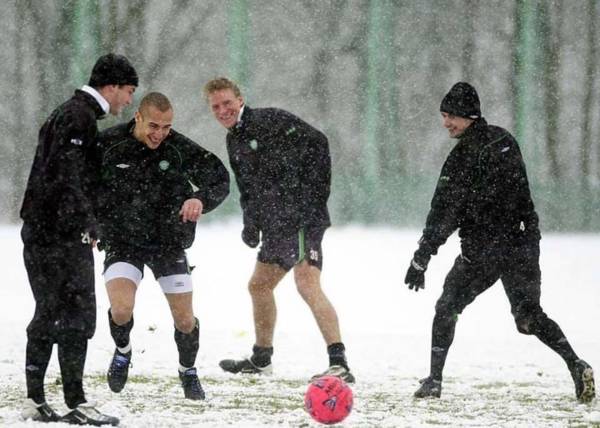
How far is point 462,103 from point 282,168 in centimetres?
167

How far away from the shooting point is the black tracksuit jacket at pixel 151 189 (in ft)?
25.5

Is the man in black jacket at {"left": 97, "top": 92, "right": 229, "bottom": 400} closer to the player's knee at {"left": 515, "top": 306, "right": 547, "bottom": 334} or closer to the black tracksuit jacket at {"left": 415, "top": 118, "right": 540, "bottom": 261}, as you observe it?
the black tracksuit jacket at {"left": 415, "top": 118, "right": 540, "bottom": 261}

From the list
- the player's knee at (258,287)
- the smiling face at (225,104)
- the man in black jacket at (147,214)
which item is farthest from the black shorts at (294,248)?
the man in black jacket at (147,214)

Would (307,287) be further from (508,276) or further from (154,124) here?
(154,124)

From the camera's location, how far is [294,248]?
9.18 m

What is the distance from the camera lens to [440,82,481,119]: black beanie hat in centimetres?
808

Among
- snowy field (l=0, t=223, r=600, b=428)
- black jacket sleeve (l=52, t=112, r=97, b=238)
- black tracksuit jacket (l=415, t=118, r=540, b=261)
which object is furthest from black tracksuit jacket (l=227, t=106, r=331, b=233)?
black jacket sleeve (l=52, t=112, r=97, b=238)

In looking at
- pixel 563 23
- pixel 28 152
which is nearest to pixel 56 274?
pixel 28 152

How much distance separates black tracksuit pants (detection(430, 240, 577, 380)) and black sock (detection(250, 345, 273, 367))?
5.79 feet

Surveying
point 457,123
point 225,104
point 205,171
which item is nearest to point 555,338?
point 457,123

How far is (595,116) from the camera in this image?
1727 centimetres

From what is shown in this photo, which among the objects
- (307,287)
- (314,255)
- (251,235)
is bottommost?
(307,287)

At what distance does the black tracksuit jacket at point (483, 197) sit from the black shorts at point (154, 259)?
159 cm

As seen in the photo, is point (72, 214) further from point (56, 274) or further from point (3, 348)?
point (3, 348)
